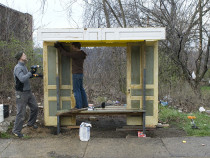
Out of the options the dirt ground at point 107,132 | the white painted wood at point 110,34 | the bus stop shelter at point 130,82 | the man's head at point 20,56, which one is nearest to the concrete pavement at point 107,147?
the dirt ground at point 107,132

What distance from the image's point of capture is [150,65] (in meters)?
5.75

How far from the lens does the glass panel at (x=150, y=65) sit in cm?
573

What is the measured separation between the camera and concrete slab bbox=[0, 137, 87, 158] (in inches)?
168

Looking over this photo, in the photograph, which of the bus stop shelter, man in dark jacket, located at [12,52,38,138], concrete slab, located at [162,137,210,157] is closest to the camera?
concrete slab, located at [162,137,210,157]

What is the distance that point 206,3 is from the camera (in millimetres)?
9469

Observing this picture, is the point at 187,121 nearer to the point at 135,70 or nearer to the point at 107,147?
the point at 135,70

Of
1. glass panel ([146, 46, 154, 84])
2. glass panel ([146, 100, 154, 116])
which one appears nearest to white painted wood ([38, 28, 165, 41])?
glass panel ([146, 46, 154, 84])

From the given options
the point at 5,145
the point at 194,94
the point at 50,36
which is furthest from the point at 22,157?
the point at 194,94

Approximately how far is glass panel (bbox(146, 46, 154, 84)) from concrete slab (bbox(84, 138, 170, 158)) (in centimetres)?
154

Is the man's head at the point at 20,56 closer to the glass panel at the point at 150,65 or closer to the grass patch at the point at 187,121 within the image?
the glass panel at the point at 150,65

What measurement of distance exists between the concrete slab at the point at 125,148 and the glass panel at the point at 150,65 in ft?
5.06

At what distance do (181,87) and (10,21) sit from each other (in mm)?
8384

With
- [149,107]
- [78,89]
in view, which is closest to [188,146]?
[149,107]

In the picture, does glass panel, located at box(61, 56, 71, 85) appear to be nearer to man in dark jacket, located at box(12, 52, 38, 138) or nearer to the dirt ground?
man in dark jacket, located at box(12, 52, 38, 138)
